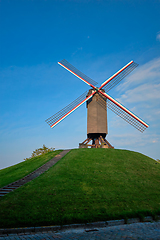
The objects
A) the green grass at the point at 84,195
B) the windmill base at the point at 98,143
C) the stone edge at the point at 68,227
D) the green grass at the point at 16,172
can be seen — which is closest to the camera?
the stone edge at the point at 68,227

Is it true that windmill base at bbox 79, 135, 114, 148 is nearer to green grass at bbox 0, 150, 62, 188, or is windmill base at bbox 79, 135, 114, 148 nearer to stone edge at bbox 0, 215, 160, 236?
green grass at bbox 0, 150, 62, 188

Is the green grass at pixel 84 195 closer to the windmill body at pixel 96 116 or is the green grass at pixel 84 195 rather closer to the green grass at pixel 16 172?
the green grass at pixel 16 172

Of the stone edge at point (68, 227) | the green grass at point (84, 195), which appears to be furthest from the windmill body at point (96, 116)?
the stone edge at point (68, 227)

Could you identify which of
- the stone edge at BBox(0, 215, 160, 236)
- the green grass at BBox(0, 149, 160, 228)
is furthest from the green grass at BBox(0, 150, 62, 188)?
the stone edge at BBox(0, 215, 160, 236)

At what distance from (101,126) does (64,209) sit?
74.6 feet

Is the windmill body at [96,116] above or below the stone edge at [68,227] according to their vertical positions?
above

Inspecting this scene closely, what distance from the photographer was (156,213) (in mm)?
13547

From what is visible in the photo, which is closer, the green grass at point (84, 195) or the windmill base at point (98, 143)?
the green grass at point (84, 195)

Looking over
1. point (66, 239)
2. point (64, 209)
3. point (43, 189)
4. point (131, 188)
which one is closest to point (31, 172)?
point (43, 189)

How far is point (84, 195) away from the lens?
1541 centimetres

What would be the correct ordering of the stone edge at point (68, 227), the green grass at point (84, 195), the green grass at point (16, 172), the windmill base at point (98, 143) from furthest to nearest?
1. the windmill base at point (98, 143)
2. the green grass at point (16, 172)
3. the green grass at point (84, 195)
4. the stone edge at point (68, 227)

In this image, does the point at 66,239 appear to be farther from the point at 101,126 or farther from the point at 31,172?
the point at 101,126

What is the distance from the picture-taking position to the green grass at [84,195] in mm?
11838

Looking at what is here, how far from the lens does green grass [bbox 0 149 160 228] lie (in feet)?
38.8
